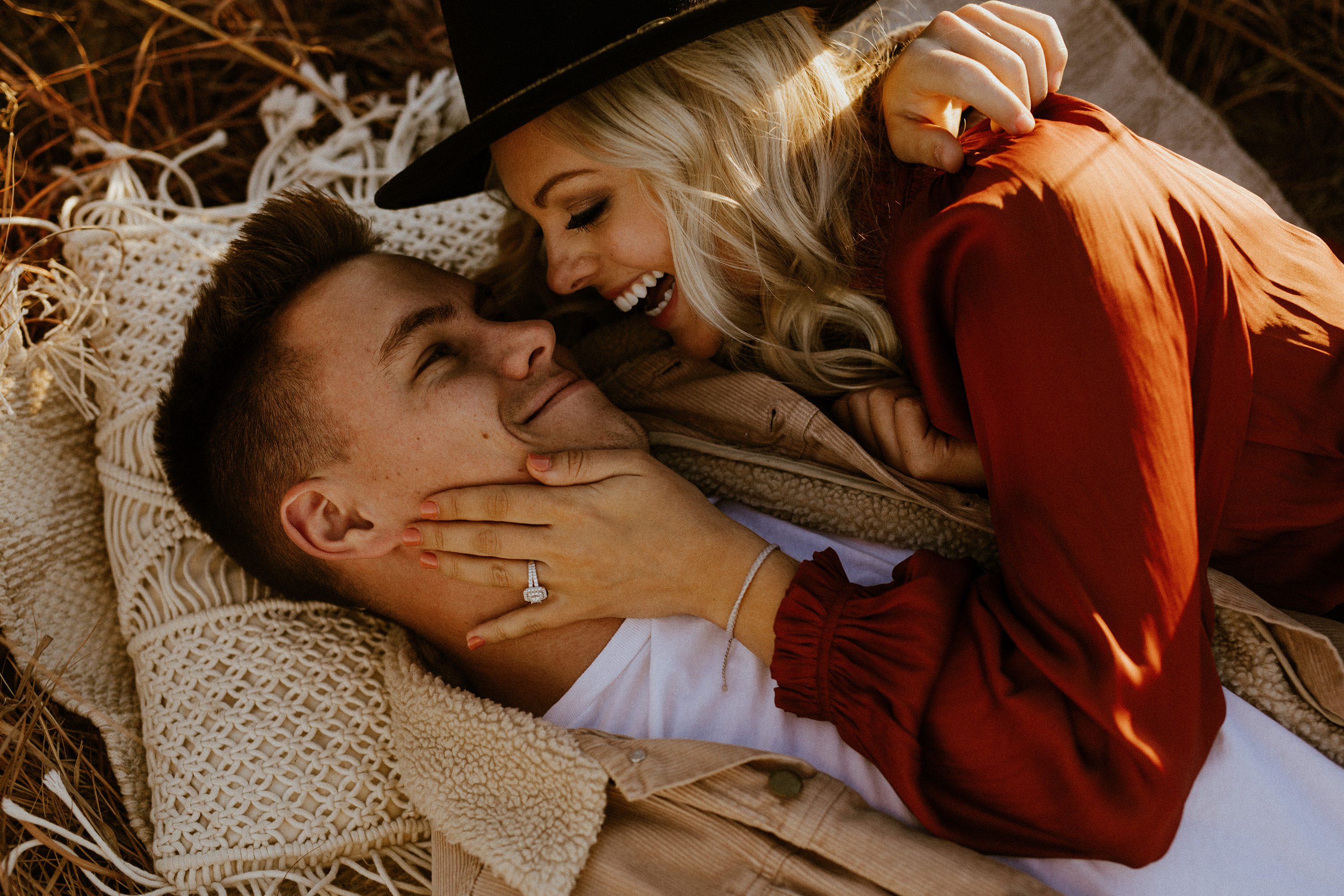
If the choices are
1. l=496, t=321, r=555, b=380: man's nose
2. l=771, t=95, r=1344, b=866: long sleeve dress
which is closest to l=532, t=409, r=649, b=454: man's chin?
l=496, t=321, r=555, b=380: man's nose

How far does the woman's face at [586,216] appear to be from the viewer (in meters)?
1.87

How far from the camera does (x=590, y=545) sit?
6.12ft

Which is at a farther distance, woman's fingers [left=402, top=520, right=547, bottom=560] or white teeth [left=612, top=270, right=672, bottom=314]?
white teeth [left=612, top=270, right=672, bottom=314]

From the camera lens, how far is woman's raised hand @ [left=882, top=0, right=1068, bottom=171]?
1.70 metres

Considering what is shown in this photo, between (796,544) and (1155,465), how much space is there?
2.86ft

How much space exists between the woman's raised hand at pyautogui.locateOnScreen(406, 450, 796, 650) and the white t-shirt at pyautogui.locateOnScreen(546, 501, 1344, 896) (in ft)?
0.41

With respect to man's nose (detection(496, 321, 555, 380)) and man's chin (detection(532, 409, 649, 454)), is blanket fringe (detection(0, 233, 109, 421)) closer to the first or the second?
man's nose (detection(496, 321, 555, 380))

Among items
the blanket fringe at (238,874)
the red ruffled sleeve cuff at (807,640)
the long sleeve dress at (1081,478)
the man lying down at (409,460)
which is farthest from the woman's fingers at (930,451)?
the blanket fringe at (238,874)

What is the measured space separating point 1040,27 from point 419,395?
1517 millimetres

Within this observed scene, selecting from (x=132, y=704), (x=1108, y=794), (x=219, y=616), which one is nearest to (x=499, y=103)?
(x=219, y=616)

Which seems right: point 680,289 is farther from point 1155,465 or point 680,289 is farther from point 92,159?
point 92,159

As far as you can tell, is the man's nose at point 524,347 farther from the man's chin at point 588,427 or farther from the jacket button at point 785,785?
the jacket button at point 785,785

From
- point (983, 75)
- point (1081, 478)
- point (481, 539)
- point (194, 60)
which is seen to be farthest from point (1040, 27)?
point (194, 60)

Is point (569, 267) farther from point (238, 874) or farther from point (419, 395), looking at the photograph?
point (238, 874)
